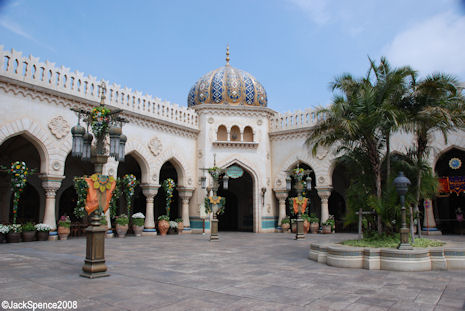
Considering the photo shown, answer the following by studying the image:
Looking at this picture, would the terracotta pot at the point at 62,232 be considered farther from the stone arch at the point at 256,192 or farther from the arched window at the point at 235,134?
the arched window at the point at 235,134

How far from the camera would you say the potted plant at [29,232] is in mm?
13422

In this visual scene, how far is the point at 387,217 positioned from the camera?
28.4 ft

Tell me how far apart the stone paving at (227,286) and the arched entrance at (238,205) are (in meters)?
15.5

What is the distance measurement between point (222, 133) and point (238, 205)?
5.52 metres

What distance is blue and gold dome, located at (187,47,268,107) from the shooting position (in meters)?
20.8

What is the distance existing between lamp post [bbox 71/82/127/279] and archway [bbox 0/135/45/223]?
11872 millimetres

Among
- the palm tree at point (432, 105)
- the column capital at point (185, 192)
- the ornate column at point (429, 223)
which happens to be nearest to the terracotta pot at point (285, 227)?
the column capital at point (185, 192)

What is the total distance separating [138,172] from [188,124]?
17.0ft

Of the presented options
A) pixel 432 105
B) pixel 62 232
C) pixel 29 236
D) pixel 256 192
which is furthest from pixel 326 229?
pixel 29 236

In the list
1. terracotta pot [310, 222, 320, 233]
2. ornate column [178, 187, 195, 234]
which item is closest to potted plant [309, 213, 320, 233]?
terracotta pot [310, 222, 320, 233]

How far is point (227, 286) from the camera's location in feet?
19.1

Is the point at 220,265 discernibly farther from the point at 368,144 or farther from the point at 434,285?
the point at 368,144

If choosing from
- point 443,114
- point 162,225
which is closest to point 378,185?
point 443,114

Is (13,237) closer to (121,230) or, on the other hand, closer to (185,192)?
(121,230)
